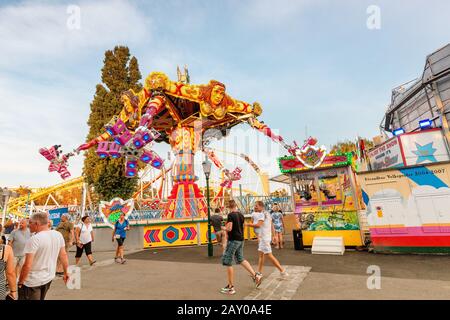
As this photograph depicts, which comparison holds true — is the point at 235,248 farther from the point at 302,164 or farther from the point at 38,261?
the point at 302,164

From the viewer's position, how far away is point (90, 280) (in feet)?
20.9

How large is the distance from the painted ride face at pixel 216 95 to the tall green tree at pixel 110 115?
9.36m

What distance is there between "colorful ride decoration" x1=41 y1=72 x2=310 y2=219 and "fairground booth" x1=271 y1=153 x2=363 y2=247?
7.12 feet

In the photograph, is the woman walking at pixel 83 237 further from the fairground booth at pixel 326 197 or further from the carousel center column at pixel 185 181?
A: the fairground booth at pixel 326 197

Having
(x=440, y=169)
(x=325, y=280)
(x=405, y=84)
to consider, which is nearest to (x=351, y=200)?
(x=440, y=169)

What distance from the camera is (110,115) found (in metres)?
20.7

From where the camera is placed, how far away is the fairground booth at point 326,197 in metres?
9.70

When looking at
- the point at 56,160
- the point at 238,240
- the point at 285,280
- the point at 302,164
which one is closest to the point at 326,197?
the point at 302,164

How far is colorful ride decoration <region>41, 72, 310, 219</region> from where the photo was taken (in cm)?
1412

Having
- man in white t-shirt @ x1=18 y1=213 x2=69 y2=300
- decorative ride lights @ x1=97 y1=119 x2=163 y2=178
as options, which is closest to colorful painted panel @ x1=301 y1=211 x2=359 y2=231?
decorative ride lights @ x1=97 y1=119 x2=163 y2=178

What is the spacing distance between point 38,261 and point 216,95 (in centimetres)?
1328
